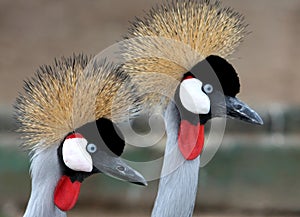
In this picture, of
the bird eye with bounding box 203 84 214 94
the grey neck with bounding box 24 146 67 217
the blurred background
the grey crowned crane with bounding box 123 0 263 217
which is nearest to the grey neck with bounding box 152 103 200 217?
the grey crowned crane with bounding box 123 0 263 217

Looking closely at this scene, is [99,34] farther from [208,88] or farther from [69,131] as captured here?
[69,131]

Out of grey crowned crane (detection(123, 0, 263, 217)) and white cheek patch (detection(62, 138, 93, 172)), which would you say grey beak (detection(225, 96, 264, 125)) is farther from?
white cheek patch (detection(62, 138, 93, 172))

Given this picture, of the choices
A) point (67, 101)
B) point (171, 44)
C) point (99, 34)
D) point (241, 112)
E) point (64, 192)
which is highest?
point (99, 34)

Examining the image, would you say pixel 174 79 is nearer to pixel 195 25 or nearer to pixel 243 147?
pixel 195 25

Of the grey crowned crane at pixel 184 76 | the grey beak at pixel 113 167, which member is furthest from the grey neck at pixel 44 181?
the grey crowned crane at pixel 184 76

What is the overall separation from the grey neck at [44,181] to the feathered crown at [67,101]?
33mm

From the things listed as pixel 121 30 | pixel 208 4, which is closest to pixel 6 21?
pixel 121 30

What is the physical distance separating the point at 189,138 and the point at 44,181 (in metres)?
0.43

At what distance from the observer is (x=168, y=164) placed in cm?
281

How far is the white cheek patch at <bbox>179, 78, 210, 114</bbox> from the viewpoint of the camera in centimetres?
272

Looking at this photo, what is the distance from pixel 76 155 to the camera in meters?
2.57

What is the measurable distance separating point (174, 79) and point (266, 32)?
3058 millimetres

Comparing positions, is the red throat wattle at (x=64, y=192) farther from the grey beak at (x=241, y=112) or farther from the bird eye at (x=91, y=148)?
the grey beak at (x=241, y=112)

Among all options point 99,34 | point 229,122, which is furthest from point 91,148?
point 99,34
